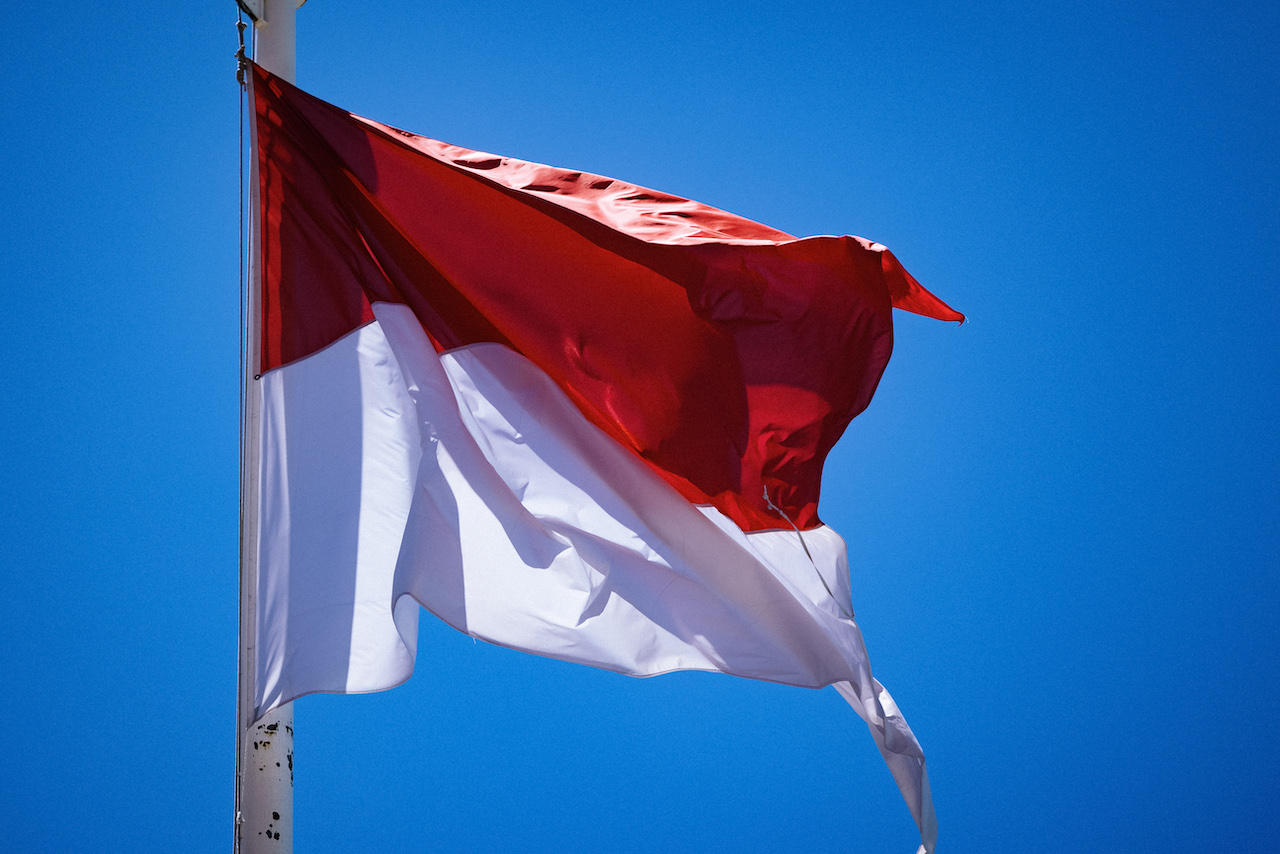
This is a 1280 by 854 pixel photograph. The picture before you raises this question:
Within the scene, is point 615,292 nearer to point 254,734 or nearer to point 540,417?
point 540,417

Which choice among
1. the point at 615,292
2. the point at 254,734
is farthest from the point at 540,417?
the point at 254,734

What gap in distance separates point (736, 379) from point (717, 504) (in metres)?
0.42

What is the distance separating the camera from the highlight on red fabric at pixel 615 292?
10.3ft

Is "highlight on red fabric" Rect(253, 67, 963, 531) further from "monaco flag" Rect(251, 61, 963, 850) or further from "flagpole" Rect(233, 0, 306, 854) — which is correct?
"flagpole" Rect(233, 0, 306, 854)

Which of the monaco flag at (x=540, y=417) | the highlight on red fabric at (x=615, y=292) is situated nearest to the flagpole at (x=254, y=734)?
the monaco flag at (x=540, y=417)

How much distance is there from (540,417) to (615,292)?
472 millimetres

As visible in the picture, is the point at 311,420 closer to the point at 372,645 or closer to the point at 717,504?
the point at 372,645

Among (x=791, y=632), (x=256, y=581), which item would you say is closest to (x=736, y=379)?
(x=791, y=632)

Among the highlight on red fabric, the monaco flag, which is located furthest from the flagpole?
the highlight on red fabric

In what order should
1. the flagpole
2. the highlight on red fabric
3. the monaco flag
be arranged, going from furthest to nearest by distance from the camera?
the highlight on red fabric, the monaco flag, the flagpole

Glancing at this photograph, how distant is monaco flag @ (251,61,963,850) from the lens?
2.96 m

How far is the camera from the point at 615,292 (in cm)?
348

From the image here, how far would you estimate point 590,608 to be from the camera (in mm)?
3186

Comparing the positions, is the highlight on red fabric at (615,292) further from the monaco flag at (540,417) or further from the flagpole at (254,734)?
the flagpole at (254,734)
